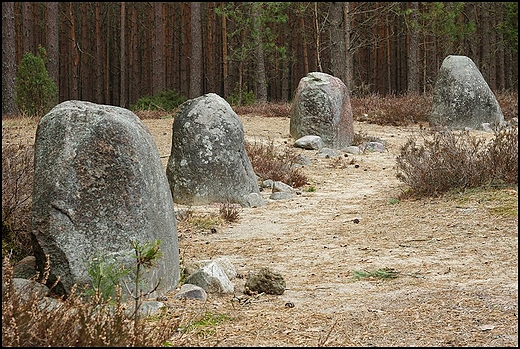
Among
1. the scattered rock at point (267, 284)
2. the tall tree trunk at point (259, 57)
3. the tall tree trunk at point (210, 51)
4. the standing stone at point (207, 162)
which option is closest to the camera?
the scattered rock at point (267, 284)

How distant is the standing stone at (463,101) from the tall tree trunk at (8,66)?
34.5ft

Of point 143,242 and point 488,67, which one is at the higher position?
point 488,67

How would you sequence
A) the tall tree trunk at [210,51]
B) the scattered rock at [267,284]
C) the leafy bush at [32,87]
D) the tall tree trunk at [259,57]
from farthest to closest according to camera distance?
the tall tree trunk at [210,51] < the tall tree trunk at [259,57] < the leafy bush at [32,87] < the scattered rock at [267,284]

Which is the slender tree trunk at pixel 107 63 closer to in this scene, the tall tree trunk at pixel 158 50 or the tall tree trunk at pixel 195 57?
the tall tree trunk at pixel 158 50

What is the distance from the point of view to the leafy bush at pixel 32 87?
54.8 feet

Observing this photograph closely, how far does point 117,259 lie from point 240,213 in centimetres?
372

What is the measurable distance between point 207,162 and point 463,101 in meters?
7.78

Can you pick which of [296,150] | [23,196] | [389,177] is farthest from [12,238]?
[296,150]

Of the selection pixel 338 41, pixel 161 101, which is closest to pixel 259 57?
pixel 161 101

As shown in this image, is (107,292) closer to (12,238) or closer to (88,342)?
(88,342)

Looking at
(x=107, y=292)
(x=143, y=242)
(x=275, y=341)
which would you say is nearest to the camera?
(x=275, y=341)

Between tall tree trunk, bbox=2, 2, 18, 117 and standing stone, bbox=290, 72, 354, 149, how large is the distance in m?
8.47

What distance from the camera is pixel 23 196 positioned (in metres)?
5.63

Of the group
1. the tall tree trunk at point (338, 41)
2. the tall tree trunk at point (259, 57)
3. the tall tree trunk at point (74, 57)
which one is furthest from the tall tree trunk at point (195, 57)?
the tall tree trunk at point (74, 57)
